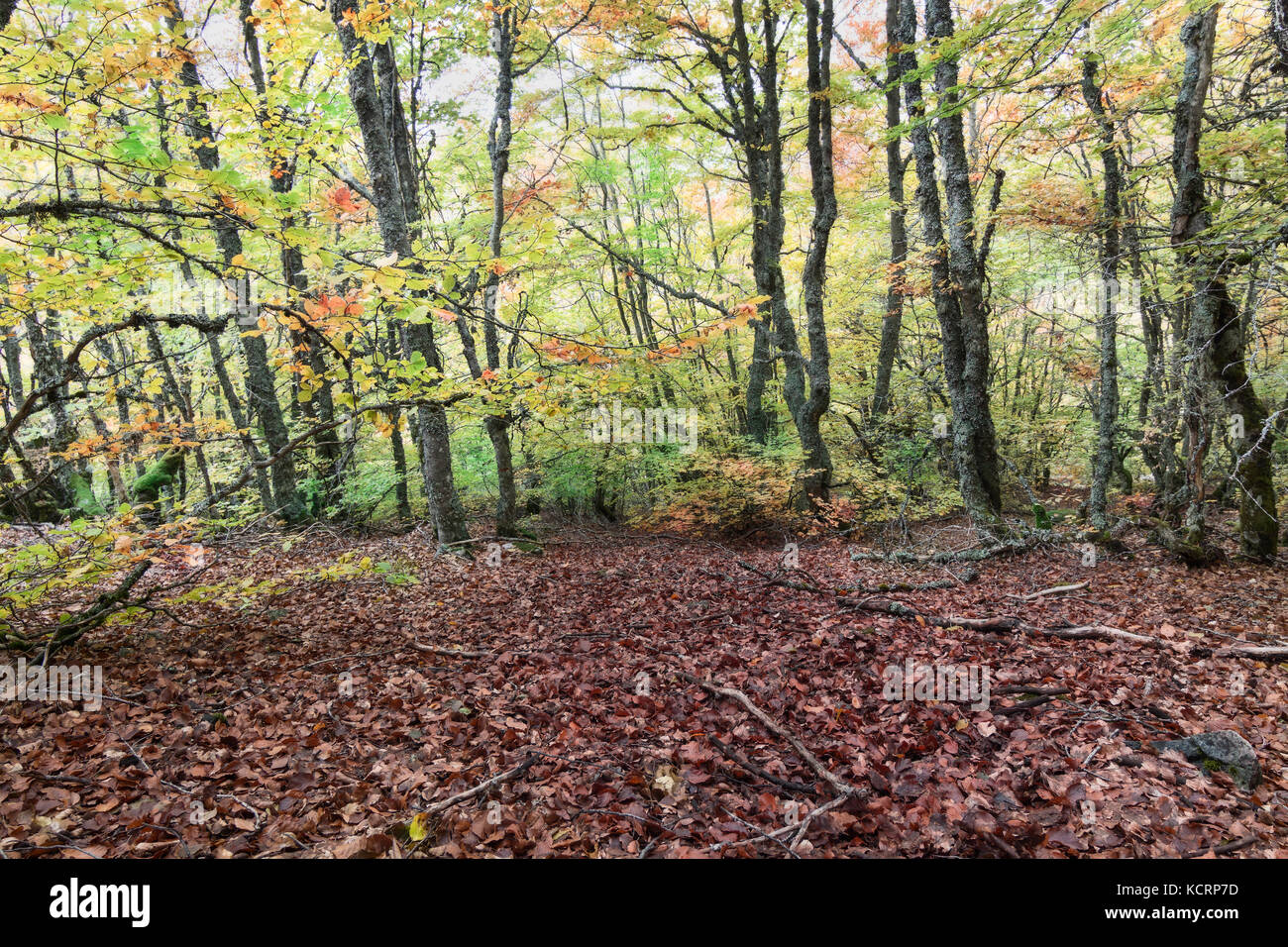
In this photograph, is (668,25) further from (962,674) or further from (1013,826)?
(1013,826)

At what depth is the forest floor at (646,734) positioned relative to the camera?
9.31ft

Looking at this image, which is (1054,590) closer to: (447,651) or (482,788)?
(482,788)

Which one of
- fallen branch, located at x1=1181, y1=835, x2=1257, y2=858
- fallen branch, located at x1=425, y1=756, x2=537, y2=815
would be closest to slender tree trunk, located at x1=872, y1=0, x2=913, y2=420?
fallen branch, located at x1=1181, y1=835, x2=1257, y2=858

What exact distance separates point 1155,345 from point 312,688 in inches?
626

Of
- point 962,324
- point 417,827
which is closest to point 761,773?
point 417,827

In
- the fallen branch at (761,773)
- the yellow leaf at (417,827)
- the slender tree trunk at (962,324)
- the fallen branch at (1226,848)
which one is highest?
the slender tree trunk at (962,324)

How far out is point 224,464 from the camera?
42.3 feet

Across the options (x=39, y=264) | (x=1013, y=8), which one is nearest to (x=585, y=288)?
(x=1013, y=8)

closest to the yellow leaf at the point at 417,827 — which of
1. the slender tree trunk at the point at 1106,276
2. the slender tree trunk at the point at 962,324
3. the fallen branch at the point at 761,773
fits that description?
the fallen branch at the point at 761,773

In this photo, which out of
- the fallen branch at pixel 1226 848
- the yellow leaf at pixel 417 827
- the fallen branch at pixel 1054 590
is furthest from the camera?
the fallen branch at pixel 1054 590

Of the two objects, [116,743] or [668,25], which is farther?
[668,25]

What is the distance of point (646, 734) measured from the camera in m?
3.97

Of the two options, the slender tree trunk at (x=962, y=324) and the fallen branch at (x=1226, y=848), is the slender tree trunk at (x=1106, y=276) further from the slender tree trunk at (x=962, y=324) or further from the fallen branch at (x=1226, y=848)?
the fallen branch at (x=1226, y=848)

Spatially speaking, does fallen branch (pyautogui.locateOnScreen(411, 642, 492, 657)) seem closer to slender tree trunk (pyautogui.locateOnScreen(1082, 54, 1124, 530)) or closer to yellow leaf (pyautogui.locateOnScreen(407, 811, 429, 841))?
yellow leaf (pyautogui.locateOnScreen(407, 811, 429, 841))
